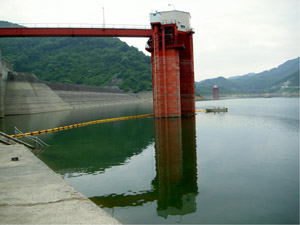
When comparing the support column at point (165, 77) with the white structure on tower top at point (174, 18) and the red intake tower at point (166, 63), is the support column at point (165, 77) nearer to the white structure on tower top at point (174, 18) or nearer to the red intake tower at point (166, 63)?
the red intake tower at point (166, 63)

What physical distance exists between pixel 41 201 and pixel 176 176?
8178 millimetres

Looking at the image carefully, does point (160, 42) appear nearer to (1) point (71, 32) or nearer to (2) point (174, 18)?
(2) point (174, 18)

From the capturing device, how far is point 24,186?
10.2 metres

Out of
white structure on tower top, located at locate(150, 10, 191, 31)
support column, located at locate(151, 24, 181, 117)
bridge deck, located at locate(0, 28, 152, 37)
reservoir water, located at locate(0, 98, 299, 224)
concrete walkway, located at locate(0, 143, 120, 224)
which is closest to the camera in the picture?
concrete walkway, located at locate(0, 143, 120, 224)

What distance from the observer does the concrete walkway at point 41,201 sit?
7.25 meters

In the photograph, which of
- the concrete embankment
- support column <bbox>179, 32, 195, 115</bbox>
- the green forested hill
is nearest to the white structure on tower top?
support column <bbox>179, 32, 195, 115</bbox>

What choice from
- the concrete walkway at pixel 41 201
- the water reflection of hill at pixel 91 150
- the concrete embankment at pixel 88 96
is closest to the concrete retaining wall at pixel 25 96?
the concrete embankment at pixel 88 96

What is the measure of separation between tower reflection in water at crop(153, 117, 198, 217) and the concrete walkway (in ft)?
11.5

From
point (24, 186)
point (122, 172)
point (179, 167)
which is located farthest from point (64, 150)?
point (24, 186)

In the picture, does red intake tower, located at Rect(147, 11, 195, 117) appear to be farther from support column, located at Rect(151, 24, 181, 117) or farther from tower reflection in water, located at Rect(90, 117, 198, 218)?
tower reflection in water, located at Rect(90, 117, 198, 218)

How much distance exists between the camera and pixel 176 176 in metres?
14.8

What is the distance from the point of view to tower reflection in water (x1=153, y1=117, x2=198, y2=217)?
1096 cm

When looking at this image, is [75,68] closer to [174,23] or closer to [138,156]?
[174,23]

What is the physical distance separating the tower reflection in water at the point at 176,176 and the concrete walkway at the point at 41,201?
3505 mm
